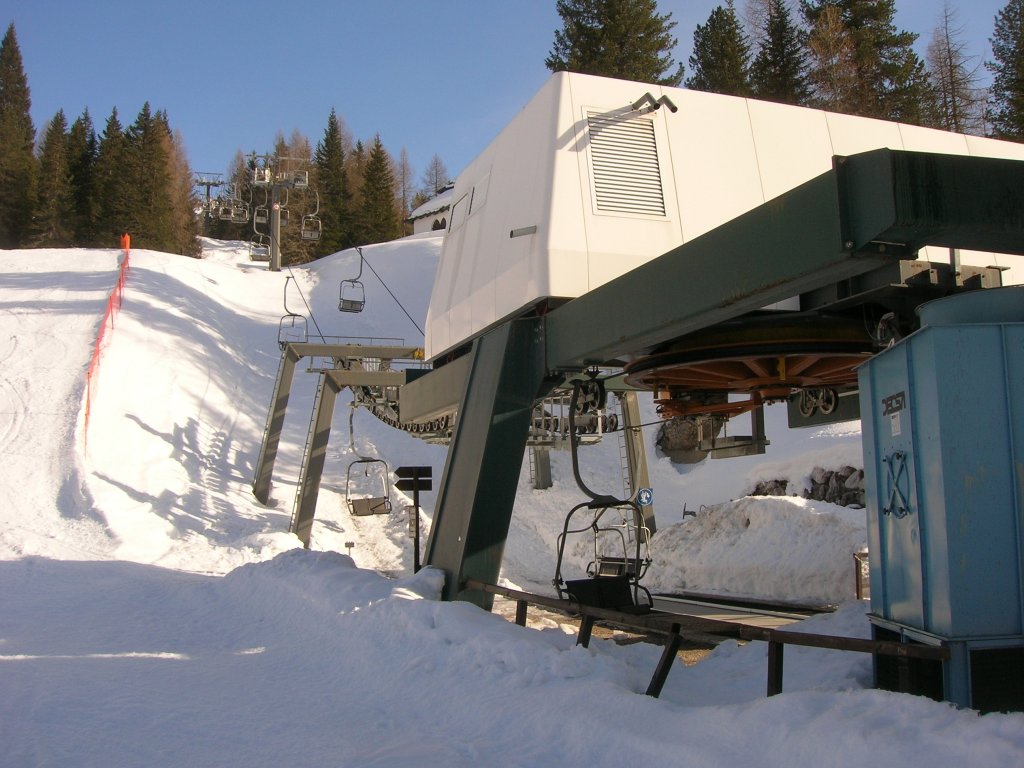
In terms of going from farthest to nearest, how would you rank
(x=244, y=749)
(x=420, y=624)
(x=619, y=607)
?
(x=619, y=607) → (x=420, y=624) → (x=244, y=749)

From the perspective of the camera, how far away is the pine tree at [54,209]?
6562 centimetres

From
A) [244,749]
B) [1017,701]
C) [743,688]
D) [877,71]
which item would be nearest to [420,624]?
[244,749]

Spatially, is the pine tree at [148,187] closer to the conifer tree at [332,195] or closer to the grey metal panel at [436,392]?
the conifer tree at [332,195]

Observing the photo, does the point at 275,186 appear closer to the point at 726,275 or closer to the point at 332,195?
the point at 332,195

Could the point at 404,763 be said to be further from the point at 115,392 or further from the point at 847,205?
the point at 115,392

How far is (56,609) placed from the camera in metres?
10.5

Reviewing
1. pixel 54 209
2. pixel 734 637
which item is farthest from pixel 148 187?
pixel 734 637

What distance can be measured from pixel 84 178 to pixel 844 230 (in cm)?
7771

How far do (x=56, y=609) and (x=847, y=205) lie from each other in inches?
411

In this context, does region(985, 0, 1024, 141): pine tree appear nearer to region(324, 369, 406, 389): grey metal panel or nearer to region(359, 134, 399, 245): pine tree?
region(324, 369, 406, 389): grey metal panel

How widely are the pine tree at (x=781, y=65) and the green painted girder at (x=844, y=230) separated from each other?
39967 millimetres

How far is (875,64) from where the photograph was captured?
38781mm

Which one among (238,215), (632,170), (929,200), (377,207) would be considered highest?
(377,207)

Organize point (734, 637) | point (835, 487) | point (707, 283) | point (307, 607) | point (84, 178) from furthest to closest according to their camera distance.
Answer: point (84, 178) < point (835, 487) < point (307, 607) < point (707, 283) < point (734, 637)
